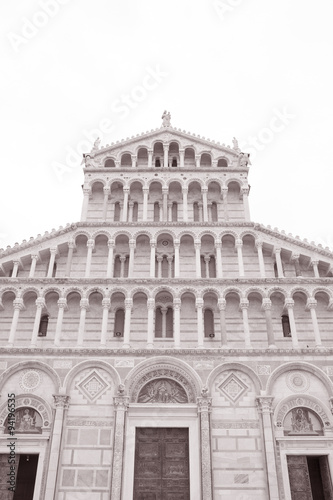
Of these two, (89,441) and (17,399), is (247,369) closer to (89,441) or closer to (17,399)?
(89,441)

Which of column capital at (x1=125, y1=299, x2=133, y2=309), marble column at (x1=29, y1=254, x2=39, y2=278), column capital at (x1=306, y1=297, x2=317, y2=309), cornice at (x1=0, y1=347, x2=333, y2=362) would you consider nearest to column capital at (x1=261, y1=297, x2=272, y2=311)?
column capital at (x1=306, y1=297, x2=317, y2=309)

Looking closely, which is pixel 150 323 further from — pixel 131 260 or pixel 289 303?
pixel 289 303

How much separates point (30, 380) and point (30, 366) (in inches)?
19.5

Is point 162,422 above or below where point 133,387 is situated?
→ below

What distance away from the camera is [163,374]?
714 inches

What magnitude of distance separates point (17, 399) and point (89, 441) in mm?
3050

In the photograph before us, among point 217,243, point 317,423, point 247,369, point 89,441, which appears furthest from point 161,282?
point 317,423

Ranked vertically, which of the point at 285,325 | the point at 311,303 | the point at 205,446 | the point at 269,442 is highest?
the point at 311,303

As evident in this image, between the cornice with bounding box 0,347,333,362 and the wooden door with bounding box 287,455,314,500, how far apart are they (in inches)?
138

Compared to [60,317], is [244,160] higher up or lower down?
higher up

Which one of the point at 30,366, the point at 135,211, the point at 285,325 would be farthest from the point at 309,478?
the point at 135,211

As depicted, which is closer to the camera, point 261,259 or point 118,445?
point 118,445

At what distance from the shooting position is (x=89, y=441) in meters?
16.9

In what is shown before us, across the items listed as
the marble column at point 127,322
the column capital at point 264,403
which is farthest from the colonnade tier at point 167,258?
the column capital at point 264,403
